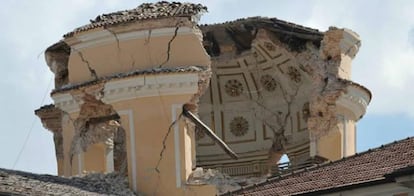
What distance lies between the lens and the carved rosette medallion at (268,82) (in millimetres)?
55406

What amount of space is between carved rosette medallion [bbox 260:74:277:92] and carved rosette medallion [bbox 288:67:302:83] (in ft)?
2.98

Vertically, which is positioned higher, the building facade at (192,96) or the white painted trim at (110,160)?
the building facade at (192,96)

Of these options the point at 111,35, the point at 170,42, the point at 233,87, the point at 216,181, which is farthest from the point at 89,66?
the point at 233,87

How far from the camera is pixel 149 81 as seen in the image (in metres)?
49.1

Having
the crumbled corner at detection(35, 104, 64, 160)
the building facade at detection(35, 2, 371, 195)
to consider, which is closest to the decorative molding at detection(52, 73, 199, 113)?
the building facade at detection(35, 2, 371, 195)

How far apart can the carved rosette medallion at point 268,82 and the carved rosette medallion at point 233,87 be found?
0.79 metres

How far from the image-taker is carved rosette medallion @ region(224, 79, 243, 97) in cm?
5619

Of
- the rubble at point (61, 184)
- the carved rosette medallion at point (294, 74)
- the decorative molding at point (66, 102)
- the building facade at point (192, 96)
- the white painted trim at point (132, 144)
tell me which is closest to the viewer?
the rubble at point (61, 184)

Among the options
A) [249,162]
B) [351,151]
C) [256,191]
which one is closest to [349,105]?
[351,151]

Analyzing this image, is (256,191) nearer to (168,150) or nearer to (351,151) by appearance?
(168,150)

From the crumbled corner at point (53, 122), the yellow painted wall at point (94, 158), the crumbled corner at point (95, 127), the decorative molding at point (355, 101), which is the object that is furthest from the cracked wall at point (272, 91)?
the crumbled corner at point (53, 122)

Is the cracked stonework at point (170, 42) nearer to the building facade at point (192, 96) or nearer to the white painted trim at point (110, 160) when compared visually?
the building facade at point (192, 96)

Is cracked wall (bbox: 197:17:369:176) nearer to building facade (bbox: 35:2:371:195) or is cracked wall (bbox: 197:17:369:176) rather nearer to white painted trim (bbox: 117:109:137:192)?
building facade (bbox: 35:2:371:195)

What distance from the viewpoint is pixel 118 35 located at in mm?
49500
